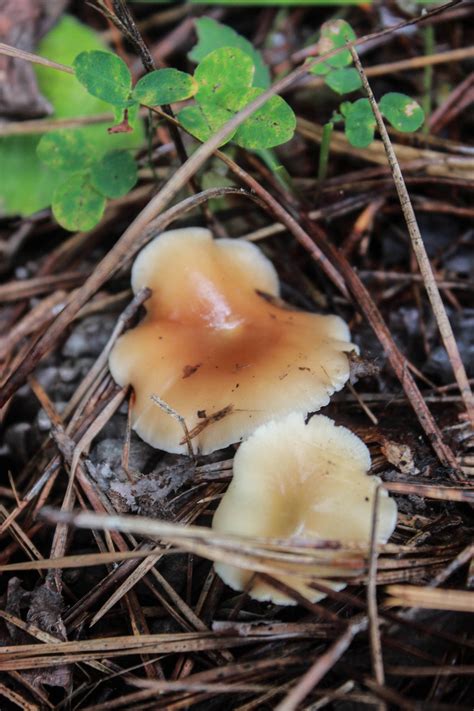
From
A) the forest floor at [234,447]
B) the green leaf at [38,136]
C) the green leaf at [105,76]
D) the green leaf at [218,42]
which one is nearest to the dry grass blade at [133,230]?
the forest floor at [234,447]

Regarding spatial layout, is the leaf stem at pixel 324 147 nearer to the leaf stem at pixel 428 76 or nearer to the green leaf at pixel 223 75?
the green leaf at pixel 223 75

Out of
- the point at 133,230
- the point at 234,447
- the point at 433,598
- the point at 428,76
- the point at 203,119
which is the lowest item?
the point at 433,598

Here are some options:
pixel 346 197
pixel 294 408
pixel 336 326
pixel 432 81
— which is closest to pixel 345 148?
pixel 346 197

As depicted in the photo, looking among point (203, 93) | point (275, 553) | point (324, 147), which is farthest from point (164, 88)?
point (275, 553)

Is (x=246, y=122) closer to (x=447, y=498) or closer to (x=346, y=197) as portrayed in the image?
(x=346, y=197)

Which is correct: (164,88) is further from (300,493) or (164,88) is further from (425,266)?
(300,493)

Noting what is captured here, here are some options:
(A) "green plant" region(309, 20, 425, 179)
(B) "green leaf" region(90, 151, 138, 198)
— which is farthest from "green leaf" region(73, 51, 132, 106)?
(A) "green plant" region(309, 20, 425, 179)
